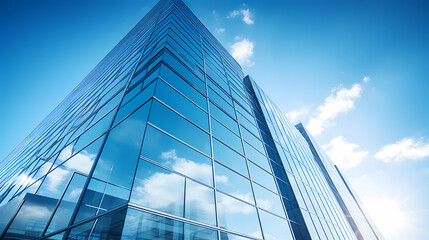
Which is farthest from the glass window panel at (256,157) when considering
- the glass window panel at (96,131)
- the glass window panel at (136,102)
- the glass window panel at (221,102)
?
the glass window panel at (96,131)

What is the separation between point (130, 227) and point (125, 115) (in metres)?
2.96

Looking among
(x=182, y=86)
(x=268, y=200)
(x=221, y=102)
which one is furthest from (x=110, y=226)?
(x=221, y=102)

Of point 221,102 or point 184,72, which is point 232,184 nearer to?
point 221,102

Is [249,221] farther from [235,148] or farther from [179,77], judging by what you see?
[179,77]

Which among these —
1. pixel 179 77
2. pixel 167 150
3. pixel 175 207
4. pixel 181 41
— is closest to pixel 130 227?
pixel 175 207

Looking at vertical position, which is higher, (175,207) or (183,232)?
(175,207)

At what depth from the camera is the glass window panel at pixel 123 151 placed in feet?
12.3

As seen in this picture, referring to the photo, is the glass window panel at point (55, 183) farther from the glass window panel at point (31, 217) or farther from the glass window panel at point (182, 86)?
the glass window panel at point (182, 86)

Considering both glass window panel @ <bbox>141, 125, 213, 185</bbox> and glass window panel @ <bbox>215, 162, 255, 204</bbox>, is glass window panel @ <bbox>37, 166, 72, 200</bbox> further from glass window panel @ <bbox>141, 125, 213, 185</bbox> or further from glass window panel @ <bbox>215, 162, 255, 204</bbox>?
glass window panel @ <bbox>215, 162, 255, 204</bbox>

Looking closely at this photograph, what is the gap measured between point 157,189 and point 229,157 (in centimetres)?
343

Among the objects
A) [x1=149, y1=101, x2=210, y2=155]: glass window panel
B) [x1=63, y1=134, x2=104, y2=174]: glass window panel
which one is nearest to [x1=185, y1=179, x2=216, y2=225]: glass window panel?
[x1=149, y1=101, x2=210, y2=155]: glass window panel

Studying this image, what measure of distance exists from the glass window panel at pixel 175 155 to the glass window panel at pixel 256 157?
298 centimetres

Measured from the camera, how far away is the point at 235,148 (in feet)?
24.8

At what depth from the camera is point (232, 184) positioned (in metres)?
5.94
